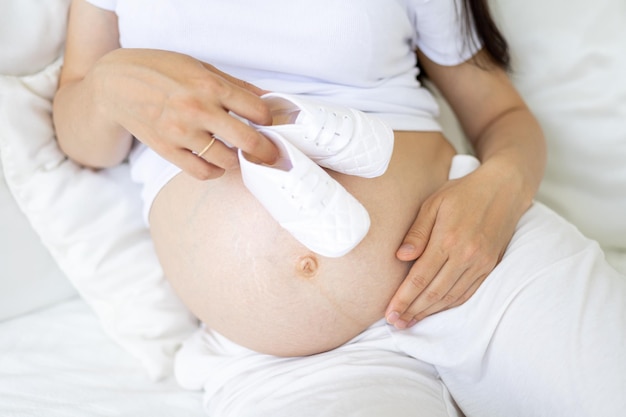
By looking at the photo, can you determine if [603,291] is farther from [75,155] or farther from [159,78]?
[75,155]

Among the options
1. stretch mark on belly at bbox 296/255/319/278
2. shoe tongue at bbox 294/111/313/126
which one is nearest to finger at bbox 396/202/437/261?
stretch mark on belly at bbox 296/255/319/278

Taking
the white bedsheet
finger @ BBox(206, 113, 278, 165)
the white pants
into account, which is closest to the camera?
finger @ BBox(206, 113, 278, 165)

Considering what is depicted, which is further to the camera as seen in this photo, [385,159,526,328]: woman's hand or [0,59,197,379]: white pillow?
[0,59,197,379]: white pillow

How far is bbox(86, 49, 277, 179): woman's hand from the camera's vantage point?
592 mm

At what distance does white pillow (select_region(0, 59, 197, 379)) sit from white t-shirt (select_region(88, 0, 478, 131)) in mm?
191

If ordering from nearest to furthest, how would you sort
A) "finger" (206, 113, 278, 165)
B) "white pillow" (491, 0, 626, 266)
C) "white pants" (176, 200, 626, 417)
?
"finger" (206, 113, 278, 165), "white pants" (176, 200, 626, 417), "white pillow" (491, 0, 626, 266)

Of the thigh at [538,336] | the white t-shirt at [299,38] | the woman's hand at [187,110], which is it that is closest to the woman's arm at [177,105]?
the woman's hand at [187,110]

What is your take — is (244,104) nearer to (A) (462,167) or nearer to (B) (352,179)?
(B) (352,179)

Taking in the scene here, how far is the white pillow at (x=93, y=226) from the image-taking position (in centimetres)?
88

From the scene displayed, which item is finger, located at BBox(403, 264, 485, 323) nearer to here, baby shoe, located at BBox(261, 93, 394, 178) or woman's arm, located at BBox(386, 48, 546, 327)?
woman's arm, located at BBox(386, 48, 546, 327)

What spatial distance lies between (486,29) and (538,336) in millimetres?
470

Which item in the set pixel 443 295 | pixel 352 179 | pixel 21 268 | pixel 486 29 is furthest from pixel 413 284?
pixel 21 268

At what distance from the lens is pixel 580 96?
3.37 feet

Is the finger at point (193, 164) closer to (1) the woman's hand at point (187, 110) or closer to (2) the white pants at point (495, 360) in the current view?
(1) the woman's hand at point (187, 110)
